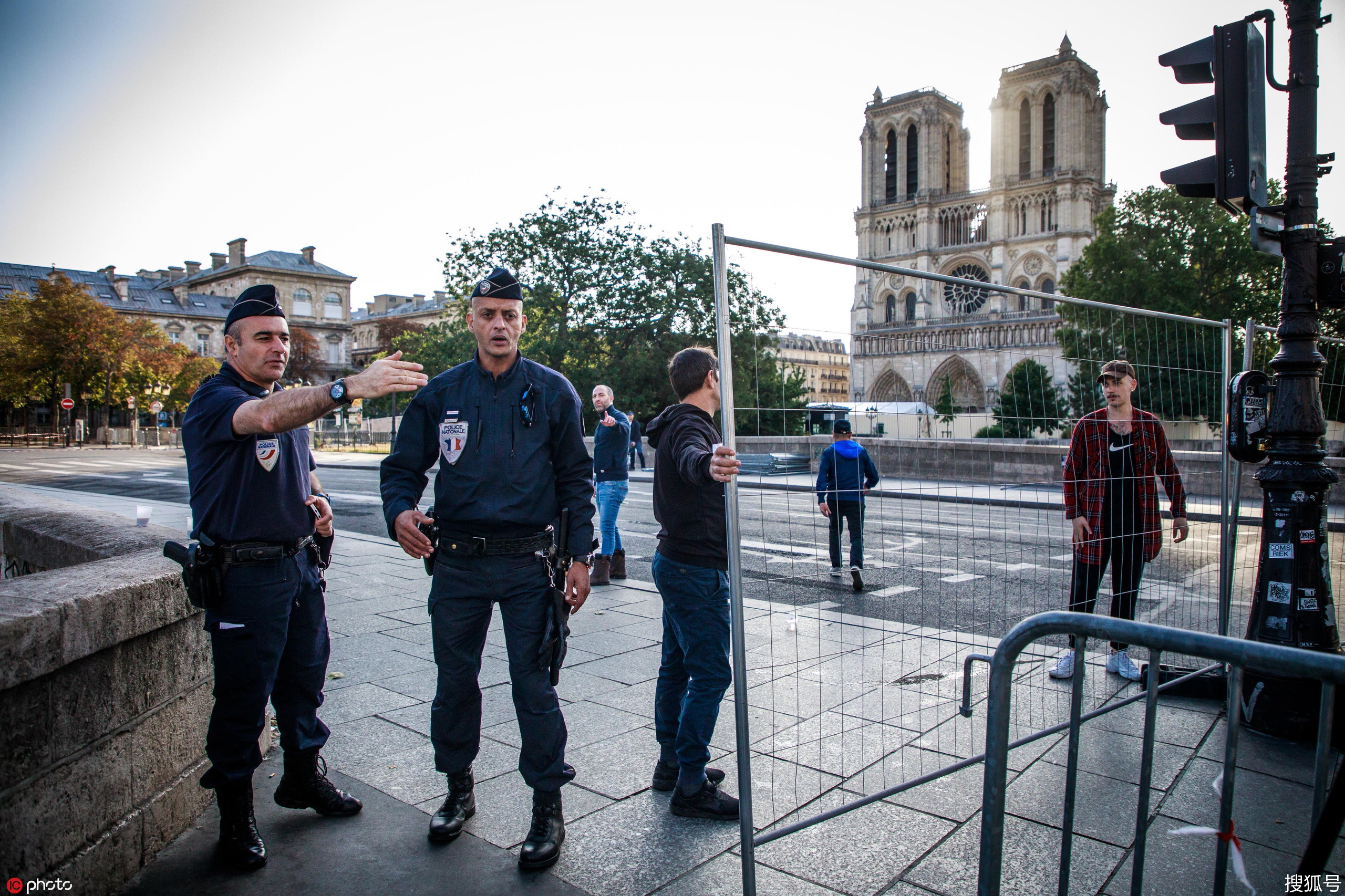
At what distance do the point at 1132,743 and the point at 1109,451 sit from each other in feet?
5.24

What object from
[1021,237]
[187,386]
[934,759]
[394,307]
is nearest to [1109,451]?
[934,759]

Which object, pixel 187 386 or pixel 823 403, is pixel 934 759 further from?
pixel 187 386

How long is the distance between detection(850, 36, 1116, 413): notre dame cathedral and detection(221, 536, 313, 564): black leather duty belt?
6184 cm

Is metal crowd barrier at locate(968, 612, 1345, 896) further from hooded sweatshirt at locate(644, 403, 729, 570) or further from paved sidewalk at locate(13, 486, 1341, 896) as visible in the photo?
hooded sweatshirt at locate(644, 403, 729, 570)

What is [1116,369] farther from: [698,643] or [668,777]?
[668,777]

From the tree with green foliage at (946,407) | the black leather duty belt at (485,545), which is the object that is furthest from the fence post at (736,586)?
the tree with green foliage at (946,407)

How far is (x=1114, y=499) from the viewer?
15.8 feet

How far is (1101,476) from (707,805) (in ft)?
9.65

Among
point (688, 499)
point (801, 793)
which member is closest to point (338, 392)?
point (688, 499)

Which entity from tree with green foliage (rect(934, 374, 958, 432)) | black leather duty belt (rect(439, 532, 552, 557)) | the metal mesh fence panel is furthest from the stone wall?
tree with green foliage (rect(934, 374, 958, 432))

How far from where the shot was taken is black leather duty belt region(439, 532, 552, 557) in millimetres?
3096

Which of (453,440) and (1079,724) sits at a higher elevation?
(453,440)

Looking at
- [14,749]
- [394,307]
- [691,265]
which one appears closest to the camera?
[14,749]

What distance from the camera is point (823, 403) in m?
3.35
